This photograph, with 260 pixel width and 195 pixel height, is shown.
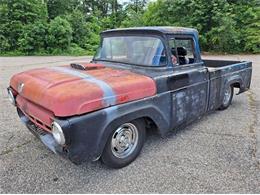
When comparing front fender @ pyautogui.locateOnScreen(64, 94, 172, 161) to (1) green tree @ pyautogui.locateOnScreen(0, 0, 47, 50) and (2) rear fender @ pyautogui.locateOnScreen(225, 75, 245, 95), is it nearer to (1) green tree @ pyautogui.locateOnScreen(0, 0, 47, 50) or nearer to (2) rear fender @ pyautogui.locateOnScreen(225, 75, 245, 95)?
(2) rear fender @ pyautogui.locateOnScreen(225, 75, 245, 95)

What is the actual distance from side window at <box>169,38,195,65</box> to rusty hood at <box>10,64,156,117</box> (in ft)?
2.77

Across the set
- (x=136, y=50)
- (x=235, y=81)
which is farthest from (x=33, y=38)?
(x=136, y=50)

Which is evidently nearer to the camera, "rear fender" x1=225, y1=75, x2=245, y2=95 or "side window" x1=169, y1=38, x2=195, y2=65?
"side window" x1=169, y1=38, x2=195, y2=65

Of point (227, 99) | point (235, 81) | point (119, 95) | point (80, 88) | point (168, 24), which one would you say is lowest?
point (227, 99)

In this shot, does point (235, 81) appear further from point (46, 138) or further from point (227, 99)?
point (46, 138)

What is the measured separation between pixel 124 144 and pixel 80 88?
3.51 ft

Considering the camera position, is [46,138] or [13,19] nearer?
[46,138]

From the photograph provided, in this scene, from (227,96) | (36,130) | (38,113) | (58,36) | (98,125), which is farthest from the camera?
(58,36)

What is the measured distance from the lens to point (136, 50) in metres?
3.91

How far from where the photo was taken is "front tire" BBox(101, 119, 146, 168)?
10.5 feet

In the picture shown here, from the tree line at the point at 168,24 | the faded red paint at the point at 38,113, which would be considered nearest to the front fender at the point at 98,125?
the faded red paint at the point at 38,113

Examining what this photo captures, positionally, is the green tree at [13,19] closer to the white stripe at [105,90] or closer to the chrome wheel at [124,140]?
the white stripe at [105,90]

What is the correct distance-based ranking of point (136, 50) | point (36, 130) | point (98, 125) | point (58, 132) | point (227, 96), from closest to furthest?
point (58, 132)
point (98, 125)
point (36, 130)
point (136, 50)
point (227, 96)

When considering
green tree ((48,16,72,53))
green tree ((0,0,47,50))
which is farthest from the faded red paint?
green tree ((0,0,47,50))
